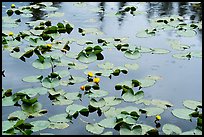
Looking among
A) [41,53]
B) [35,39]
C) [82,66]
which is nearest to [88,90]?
[82,66]

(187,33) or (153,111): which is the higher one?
(187,33)

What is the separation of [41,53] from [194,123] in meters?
1.31

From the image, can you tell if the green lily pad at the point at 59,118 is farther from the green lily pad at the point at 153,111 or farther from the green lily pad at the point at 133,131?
the green lily pad at the point at 153,111

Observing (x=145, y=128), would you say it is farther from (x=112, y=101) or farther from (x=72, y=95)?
(x=72, y=95)

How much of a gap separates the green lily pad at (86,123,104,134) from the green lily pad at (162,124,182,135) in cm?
31

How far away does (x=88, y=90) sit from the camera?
2.33 meters

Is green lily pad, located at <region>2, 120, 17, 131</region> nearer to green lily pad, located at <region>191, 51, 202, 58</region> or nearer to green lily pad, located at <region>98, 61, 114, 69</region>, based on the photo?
green lily pad, located at <region>98, 61, 114, 69</region>

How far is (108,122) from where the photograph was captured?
78.1 inches

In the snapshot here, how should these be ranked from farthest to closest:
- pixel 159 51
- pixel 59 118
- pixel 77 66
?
pixel 159 51 < pixel 77 66 < pixel 59 118

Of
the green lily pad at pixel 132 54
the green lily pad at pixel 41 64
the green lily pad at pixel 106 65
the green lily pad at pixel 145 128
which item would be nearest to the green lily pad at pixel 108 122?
the green lily pad at pixel 145 128

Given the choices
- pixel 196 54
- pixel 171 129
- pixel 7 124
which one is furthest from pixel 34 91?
pixel 196 54

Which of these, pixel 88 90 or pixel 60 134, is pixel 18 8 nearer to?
pixel 88 90

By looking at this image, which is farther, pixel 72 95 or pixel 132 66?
pixel 132 66

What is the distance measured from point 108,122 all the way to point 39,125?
348 mm
